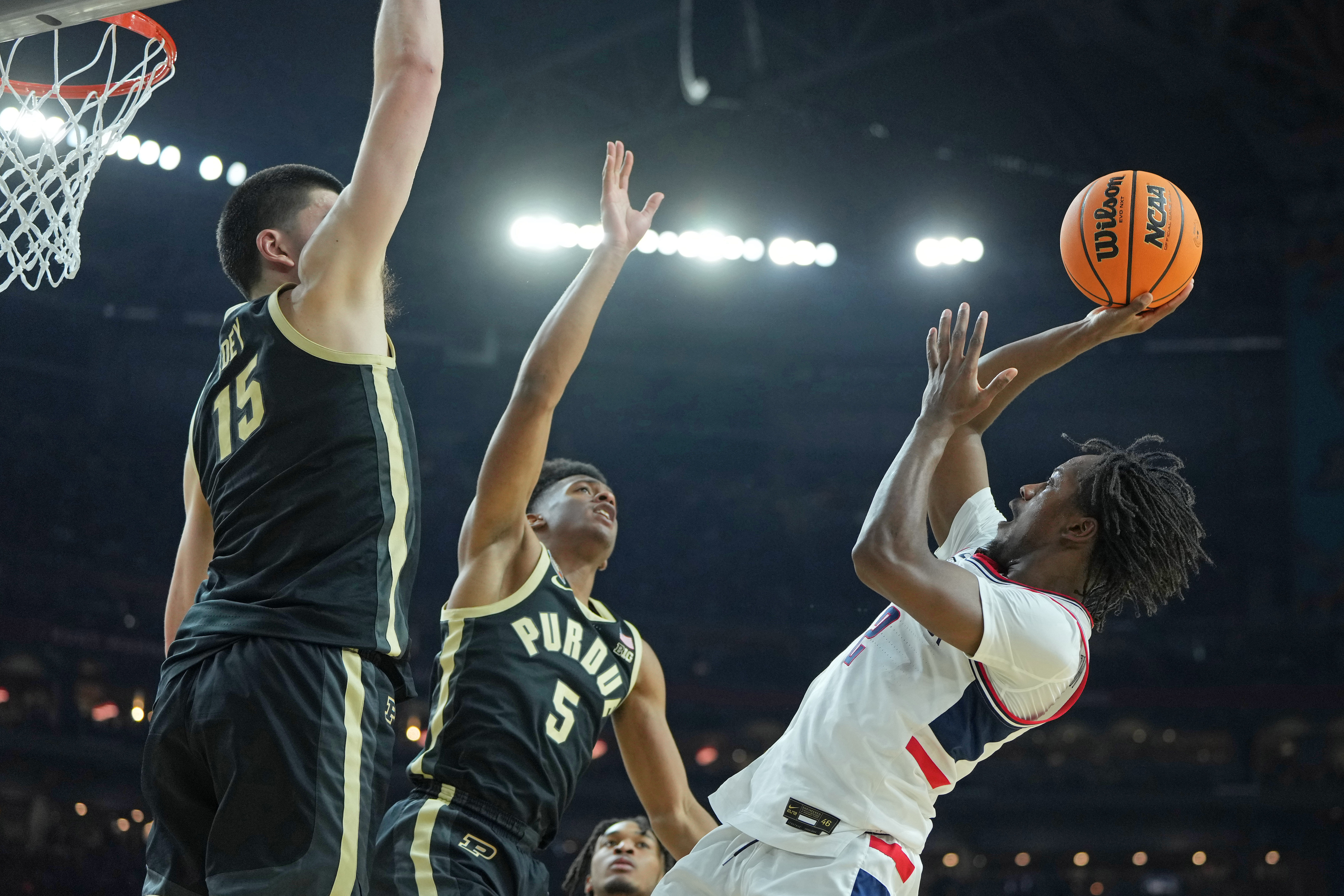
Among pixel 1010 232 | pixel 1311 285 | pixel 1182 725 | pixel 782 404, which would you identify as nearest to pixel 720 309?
pixel 782 404

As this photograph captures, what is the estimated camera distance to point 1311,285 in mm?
14500

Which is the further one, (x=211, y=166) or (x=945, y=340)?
(x=211, y=166)

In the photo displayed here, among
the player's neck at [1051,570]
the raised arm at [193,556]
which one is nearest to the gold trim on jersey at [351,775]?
the raised arm at [193,556]

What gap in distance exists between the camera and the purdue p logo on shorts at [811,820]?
286 centimetres

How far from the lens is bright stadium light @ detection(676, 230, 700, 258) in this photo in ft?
47.0

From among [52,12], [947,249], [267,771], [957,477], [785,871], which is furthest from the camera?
[947,249]

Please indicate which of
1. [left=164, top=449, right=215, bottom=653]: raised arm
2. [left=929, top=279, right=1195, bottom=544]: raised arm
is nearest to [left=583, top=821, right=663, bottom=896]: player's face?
[left=929, top=279, right=1195, bottom=544]: raised arm

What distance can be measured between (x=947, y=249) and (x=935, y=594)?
12364mm

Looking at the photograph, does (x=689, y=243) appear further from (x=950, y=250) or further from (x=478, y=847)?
(x=478, y=847)

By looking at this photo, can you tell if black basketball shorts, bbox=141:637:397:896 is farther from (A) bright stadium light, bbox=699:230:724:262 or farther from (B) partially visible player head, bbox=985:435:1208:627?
(A) bright stadium light, bbox=699:230:724:262

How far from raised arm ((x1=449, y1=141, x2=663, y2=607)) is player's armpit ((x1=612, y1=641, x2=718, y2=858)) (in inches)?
28.1

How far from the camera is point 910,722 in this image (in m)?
2.91

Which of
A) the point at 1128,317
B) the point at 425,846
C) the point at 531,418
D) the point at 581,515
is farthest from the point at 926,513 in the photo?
the point at 425,846

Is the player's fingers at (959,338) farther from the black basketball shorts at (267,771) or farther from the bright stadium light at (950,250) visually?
the bright stadium light at (950,250)
